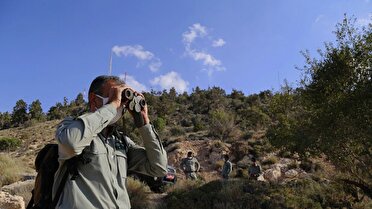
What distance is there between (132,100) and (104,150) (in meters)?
0.39

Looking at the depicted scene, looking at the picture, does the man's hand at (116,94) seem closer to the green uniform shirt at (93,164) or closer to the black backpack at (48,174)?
the green uniform shirt at (93,164)

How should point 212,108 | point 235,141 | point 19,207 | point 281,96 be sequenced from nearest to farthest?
point 19,207
point 281,96
point 235,141
point 212,108

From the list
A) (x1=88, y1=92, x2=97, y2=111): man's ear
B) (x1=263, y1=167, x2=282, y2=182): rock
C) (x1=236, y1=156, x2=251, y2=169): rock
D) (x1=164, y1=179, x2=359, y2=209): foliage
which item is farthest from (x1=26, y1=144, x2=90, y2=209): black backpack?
(x1=236, y1=156, x2=251, y2=169): rock

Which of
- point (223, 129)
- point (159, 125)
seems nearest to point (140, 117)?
point (223, 129)

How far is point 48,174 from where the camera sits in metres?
2.77

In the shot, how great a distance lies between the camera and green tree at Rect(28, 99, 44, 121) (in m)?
52.9

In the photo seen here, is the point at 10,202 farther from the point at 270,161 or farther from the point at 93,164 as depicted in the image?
the point at 270,161

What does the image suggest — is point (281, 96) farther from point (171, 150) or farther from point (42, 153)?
point (42, 153)

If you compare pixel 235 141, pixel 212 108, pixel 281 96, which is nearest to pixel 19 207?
pixel 281 96

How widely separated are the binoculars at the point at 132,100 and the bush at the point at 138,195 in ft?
33.9

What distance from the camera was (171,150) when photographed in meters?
28.3

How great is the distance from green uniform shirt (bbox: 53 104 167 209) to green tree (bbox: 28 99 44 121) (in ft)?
171

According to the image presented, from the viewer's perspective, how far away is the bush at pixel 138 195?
13.3 m

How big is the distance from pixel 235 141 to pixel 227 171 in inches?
466
